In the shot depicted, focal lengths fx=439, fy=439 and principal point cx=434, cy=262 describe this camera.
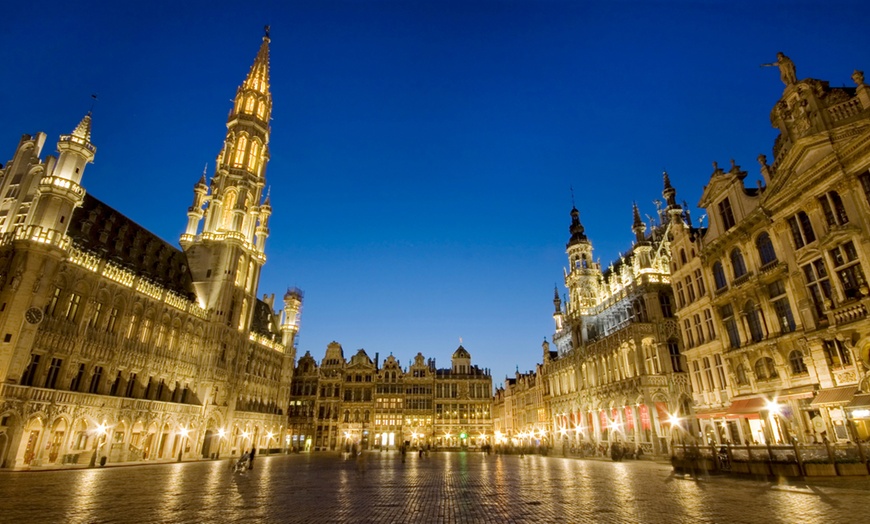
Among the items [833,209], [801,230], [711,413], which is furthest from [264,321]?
[833,209]

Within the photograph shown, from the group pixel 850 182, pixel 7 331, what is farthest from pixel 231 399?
pixel 850 182

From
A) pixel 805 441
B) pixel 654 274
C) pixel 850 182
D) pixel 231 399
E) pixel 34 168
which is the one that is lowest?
pixel 805 441

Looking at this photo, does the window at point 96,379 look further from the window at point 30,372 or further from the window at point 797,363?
the window at point 797,363

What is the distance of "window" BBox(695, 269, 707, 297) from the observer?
3503 cm

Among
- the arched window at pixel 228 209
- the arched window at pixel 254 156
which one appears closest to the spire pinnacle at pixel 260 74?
the arched window at pixel 254 156

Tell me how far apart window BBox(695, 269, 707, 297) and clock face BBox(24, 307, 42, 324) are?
4983 cm

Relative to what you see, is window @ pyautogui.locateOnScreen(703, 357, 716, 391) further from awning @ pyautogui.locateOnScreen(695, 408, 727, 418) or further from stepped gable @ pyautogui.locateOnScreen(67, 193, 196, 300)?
stepped gable @ pyautogui.locateOnScreen(67, 193, 196, 300)

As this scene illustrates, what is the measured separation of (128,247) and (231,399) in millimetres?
22517

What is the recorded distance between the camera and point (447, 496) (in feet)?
49.1

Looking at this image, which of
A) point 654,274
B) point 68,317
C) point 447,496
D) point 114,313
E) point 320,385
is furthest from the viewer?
point 320,385

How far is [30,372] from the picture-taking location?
32000mm

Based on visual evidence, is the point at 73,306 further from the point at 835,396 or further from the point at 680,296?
the point at 835,396

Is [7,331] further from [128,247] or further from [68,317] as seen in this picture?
[128,247]

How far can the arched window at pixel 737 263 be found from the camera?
1213 inches
